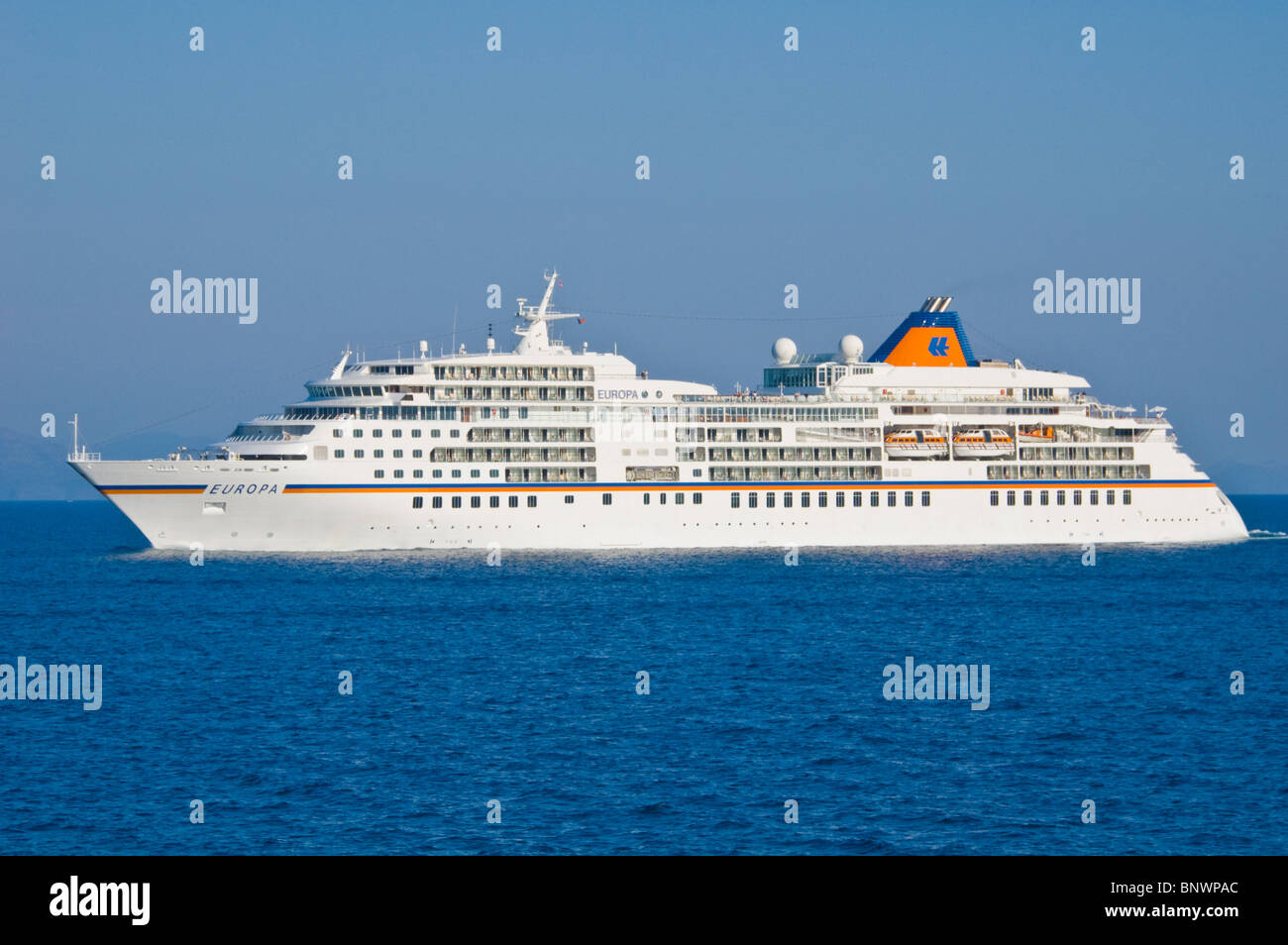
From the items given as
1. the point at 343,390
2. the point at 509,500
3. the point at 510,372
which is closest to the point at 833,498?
the point at 509,500

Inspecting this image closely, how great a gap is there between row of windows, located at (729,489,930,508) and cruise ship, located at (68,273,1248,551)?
12cm

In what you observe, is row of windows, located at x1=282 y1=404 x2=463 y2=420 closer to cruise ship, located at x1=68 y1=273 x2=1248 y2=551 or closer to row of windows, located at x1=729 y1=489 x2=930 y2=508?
cruise ship, located at x1=68 y1=273 x2=1248 y2=551

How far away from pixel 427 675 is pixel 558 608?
1383cm

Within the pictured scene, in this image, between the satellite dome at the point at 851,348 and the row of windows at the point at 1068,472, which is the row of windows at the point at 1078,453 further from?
the satellite dome at the point at 851,348

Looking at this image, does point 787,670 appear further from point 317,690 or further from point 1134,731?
point 317,690

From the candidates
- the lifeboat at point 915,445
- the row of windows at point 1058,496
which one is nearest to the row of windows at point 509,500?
the lifeboat at point 915,445

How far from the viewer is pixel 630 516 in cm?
7412

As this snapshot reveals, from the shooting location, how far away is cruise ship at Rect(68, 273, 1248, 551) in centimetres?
6938

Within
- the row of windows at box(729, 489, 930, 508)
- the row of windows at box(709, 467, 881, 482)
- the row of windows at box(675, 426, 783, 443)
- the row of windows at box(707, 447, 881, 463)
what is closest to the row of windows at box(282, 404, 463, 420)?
the row of windows at box(675, 426, 783, 443)

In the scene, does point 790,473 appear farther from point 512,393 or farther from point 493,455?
point 493,455

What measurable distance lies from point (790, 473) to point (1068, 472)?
16471 millimetres

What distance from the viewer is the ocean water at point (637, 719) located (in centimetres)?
2472
